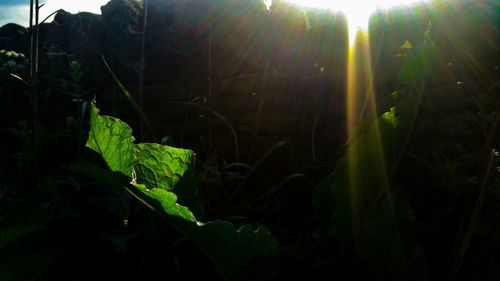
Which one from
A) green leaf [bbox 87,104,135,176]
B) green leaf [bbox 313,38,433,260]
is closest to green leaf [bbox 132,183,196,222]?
green leaf [bbox 87,104,135,176]

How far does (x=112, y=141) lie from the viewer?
932 millimetres

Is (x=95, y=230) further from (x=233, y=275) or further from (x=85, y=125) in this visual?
(x=85, y=125)

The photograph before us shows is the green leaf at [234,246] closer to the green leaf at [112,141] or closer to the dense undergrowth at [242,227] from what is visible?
the dense undergrowth at [242,227]

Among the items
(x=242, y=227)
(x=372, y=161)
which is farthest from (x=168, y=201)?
(x=372, y=161)

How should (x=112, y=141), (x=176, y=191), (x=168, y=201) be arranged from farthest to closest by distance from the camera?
(x=176, y=191), (x=112, y=141), (x=168, y=201)

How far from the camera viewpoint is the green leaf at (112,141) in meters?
0.91

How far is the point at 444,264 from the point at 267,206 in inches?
23.8

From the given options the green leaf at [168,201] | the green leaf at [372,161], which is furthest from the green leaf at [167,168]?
the green leaf at [372,161]

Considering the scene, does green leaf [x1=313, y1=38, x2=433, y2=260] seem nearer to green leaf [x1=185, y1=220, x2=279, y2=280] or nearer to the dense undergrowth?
the dense undergrowth

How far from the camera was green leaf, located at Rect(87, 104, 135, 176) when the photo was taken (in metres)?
0.91

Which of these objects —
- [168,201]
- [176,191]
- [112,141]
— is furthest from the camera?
[176,191]

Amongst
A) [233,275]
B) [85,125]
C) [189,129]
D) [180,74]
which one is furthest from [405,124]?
[180,74]

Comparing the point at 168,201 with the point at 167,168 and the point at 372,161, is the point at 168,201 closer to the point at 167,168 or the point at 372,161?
the point at 167,168

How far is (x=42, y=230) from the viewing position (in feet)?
3.32
